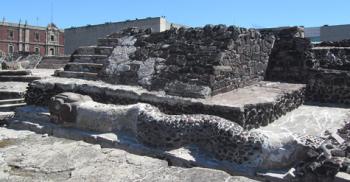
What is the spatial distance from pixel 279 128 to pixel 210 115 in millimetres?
942

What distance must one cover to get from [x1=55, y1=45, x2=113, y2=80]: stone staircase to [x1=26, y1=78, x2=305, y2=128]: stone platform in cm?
23

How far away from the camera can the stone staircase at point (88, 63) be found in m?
6.93

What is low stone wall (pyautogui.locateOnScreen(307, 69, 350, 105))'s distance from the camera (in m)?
6.32

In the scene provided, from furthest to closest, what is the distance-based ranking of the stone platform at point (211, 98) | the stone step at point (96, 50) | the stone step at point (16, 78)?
the stone step at point (16, 78)
the stone step at point (96, 50)
the stone platform at point (211, 98)

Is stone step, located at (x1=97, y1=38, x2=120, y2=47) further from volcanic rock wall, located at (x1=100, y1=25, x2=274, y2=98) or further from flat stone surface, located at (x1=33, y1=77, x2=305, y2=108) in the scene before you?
flat stone surface, located at (x1=33, y1=77, x2=305, y2=108)

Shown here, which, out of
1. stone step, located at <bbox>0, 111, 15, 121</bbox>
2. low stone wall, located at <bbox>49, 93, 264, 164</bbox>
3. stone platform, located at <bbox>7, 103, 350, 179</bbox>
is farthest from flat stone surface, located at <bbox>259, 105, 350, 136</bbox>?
stone step, located at <bbox>0, 111, 15, 121</bbox>

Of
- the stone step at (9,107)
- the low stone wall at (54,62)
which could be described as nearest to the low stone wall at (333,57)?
the stone step at (9,107)

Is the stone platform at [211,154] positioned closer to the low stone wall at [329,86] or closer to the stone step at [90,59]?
the low stone wall at [329,86]

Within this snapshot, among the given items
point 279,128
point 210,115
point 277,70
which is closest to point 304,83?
point 277,70

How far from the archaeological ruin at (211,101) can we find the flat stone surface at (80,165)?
15 cm

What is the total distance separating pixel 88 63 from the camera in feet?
23.5

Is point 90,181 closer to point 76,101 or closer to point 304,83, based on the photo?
point 76,101

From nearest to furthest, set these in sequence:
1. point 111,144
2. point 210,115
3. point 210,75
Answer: point 210,115 → point 111,144 → point 210,75

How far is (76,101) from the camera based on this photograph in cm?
564
